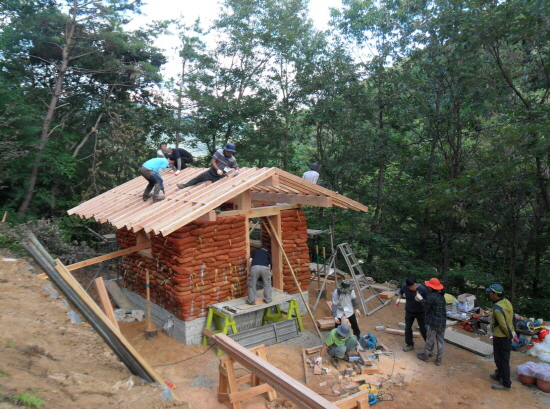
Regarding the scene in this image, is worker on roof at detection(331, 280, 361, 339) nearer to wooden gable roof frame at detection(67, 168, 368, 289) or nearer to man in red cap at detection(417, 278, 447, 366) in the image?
man in red cap at detection(417, 278, 447, 366)

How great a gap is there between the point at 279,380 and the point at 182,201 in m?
4.68

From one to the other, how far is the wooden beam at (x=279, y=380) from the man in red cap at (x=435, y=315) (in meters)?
3.86

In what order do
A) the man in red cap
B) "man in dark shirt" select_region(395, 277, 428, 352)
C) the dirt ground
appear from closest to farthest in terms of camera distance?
the dirt ground
the man in red cap
"man in dark shirt" select_region(395, 277, 428, 352)

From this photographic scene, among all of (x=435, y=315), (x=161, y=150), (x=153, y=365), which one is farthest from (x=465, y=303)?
(x=161, y=150)

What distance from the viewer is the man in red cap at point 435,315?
275 inches

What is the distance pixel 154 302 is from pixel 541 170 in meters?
9.98

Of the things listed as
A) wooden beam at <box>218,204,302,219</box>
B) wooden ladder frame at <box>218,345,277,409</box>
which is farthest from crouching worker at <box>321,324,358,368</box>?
wooden beam at <box>218,204,302,219</box>

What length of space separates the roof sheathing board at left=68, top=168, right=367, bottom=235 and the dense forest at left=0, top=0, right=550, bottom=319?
4262 millimetres

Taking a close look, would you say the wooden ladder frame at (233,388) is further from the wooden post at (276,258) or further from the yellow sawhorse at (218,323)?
the wooden post at (276,258)

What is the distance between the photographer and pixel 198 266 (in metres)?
8.09

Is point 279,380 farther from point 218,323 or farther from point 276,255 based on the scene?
point 276,255

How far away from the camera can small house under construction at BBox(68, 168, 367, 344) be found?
7730 mm

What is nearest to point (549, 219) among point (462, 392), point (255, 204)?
point (462, 392)

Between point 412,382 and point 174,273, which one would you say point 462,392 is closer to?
point 412,382
